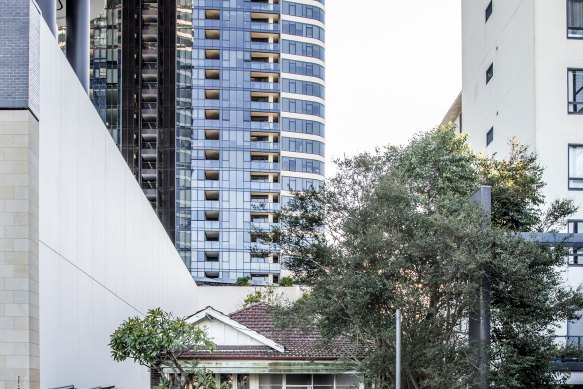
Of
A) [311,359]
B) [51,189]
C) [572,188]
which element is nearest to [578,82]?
[572,188]

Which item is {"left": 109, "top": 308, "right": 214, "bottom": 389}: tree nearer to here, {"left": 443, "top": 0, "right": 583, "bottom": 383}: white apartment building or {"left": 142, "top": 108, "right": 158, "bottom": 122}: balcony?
{"left": 443, "top": 0, "right": 583, "bottom": 383}: white apartment building

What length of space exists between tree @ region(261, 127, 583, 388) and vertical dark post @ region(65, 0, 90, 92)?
707cm

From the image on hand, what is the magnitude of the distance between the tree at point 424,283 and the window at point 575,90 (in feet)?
33.6

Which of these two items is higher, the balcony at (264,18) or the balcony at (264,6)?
the balcony at (264,6)

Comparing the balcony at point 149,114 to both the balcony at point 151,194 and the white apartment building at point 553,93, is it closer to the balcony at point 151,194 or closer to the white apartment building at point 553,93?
the balcony at point 151,194

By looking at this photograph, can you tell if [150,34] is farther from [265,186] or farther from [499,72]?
[499,72]

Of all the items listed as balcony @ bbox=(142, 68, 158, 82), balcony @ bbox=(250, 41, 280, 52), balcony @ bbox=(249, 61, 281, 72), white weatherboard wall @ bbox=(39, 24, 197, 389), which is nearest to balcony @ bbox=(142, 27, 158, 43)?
balcony @ bbox=(142, 68, 158, 82)

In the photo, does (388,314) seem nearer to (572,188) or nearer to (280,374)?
(280,374)

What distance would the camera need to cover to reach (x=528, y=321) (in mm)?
20766

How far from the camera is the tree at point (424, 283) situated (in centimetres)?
2012

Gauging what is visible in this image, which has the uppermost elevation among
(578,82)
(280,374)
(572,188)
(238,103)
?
(238,103)

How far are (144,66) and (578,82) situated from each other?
69585 mm

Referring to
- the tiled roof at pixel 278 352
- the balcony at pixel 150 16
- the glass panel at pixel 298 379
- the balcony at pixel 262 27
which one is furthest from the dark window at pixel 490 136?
the balcony at pixel 150 16

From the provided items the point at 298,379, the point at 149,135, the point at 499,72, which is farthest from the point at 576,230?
the point at 149,135
